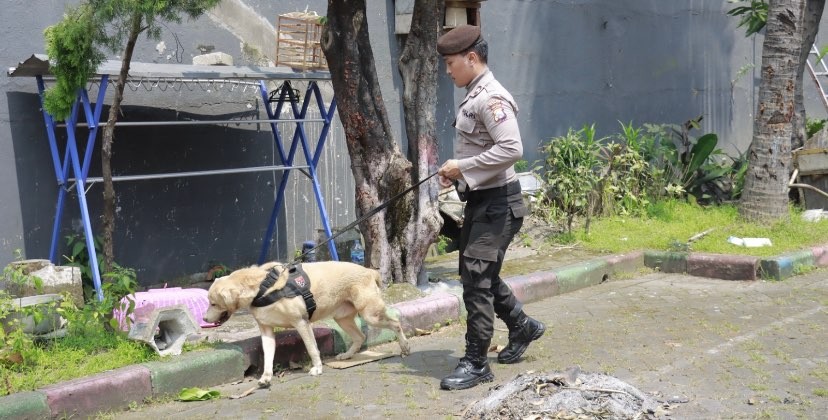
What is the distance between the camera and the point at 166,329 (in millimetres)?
5840

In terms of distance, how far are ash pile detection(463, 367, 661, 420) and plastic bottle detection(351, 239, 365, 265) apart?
4147mm

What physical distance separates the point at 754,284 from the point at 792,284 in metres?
0.33

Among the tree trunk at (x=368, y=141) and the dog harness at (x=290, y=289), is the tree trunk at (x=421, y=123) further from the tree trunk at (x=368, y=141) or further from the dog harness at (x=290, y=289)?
the dog harness at (x=290, y=289)

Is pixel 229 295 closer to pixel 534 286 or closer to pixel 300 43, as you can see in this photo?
pixel 300 43

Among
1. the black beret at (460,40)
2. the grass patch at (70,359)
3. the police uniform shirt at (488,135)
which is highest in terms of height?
the black beret at (460,40)

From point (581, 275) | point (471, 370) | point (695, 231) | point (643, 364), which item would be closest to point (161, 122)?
point (471, 370)

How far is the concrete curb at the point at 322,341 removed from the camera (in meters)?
4.88

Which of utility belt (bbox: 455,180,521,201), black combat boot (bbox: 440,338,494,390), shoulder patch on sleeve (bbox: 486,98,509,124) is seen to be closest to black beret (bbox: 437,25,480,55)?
shoulder patch on sleeve (bbox: 486,98,509,124)

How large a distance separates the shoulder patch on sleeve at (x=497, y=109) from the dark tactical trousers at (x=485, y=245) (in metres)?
0.43

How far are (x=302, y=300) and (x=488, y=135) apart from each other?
1511 millimetres

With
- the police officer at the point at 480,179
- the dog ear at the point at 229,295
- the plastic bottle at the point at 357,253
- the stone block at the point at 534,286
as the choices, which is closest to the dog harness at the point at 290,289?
the dog ear at the point at 229,295

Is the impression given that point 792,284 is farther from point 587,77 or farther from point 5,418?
point 5,418

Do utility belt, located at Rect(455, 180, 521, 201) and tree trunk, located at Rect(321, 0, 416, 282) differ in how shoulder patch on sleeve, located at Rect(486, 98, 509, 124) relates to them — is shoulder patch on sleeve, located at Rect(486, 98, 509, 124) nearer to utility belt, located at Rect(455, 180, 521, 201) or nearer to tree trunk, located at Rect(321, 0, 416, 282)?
utility belt, located at Rect(455, 180, 521, 201)

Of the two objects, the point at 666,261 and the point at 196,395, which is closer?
the point at 196,395
